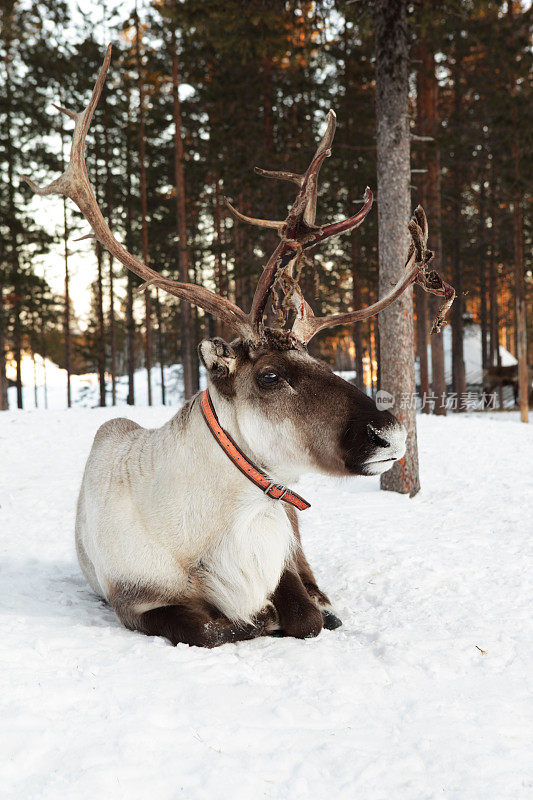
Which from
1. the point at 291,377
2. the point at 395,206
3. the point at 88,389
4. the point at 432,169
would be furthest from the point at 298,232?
the point at 88,389

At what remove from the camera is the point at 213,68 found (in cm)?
1675

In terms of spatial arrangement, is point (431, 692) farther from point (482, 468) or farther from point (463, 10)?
point (463, 10)

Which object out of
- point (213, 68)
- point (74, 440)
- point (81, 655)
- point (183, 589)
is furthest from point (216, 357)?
point (213, 68)

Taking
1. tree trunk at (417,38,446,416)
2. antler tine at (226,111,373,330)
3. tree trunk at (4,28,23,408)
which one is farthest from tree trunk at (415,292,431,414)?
antler tine at (226,111,373,330)

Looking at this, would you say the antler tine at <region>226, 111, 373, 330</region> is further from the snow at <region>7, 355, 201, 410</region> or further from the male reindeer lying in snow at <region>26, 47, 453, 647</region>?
the snow at <region>7, 355, 201, 410</region>

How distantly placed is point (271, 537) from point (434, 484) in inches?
207

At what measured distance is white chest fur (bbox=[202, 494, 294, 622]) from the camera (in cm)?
309

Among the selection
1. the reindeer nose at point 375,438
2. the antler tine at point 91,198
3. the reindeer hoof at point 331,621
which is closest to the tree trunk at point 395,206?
the reindeer hoof at point 331,621

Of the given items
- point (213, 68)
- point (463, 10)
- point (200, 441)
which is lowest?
point (200, 441)

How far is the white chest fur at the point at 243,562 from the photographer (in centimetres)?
309

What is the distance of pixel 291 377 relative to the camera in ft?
9.84

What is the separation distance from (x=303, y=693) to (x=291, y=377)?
4.53 ft

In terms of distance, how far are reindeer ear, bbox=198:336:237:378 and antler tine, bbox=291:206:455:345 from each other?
0.47 metres

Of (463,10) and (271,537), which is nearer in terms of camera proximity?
(271,537)
